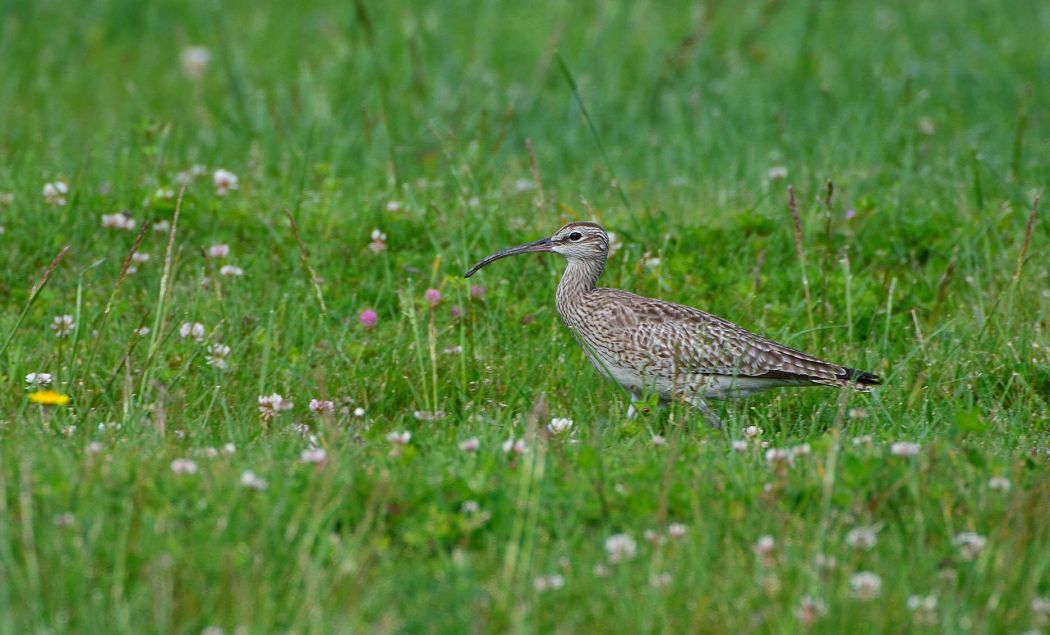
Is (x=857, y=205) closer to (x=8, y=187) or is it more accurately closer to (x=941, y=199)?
(x=941, y=199)

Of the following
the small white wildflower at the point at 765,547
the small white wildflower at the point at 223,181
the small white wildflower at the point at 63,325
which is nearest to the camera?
the small white wildflower at the point at 765,547

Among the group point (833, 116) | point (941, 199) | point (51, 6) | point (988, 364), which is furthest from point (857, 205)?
point (51, 6)

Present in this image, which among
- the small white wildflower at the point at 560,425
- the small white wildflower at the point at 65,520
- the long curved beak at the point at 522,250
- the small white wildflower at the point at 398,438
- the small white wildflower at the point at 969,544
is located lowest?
the small white wildflower at the point at 560,425

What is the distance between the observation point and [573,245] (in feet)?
24.6

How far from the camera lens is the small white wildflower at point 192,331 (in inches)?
279

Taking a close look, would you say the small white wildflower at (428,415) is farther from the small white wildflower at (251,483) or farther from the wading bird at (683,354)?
the small white wildflower at (251,483)

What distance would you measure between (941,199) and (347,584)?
235 inches

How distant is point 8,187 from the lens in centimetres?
870

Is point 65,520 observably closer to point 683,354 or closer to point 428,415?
point 428,415

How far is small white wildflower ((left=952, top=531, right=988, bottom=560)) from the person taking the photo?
182 inches

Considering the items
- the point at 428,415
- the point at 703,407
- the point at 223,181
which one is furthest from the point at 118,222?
the point at 703,407

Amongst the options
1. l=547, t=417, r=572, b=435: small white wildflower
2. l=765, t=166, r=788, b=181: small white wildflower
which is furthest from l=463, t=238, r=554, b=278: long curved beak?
l=765, t=166, r=788, b=181: small white wildflower

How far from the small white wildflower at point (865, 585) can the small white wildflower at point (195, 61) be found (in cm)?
944

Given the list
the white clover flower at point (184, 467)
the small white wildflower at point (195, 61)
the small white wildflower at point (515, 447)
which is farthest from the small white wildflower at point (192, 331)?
the small white wildflower at point (195, 61)
